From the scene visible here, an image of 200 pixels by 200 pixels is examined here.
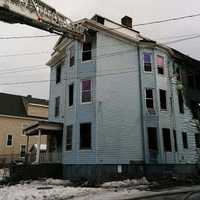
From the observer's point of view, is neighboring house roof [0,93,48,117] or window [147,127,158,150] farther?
neighboring house roof [0,93,48,117]

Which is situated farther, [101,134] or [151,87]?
[151,87]

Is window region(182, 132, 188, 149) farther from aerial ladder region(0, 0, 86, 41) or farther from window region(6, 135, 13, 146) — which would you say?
window region(6, 135, 13, 146)

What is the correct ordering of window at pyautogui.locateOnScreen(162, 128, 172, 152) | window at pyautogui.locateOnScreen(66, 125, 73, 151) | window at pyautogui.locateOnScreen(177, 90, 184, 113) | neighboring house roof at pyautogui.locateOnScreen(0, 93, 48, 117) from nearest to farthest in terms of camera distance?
1. window at pyautogui.locateOnScreen(66, 125, 73, 151)
2. window at pyautogui.locateOnScreen(162, 128, 172, 152)
3. window at pyautogui.locateOnScreen(177, 90, 184, 113)
4. neighboring house roof at pyautogui.locateOnScreen(0, 93, 48, 117)

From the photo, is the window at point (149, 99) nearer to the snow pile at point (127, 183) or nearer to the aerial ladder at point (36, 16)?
the snow pile at point (127, 183)

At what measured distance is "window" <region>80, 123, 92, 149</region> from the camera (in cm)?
2006

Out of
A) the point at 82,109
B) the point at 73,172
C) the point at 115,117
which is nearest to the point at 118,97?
the point at 115,117

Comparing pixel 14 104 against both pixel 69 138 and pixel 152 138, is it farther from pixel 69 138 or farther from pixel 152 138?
pixel 152 138

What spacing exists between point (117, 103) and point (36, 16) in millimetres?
9704

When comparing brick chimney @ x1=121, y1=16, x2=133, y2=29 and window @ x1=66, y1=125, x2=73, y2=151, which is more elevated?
brick chimney @ x1=121, y1=16, x2=133, y2=29

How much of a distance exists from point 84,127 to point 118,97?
355 cm

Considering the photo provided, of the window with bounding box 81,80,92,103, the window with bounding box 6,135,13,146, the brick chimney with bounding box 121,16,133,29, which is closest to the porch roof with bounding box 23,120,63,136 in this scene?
the window with bounding box 81,80,92,103

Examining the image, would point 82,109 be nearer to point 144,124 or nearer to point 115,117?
point 115,117

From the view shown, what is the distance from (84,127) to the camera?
20.5 m

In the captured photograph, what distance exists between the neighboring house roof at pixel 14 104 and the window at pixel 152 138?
957 inches
